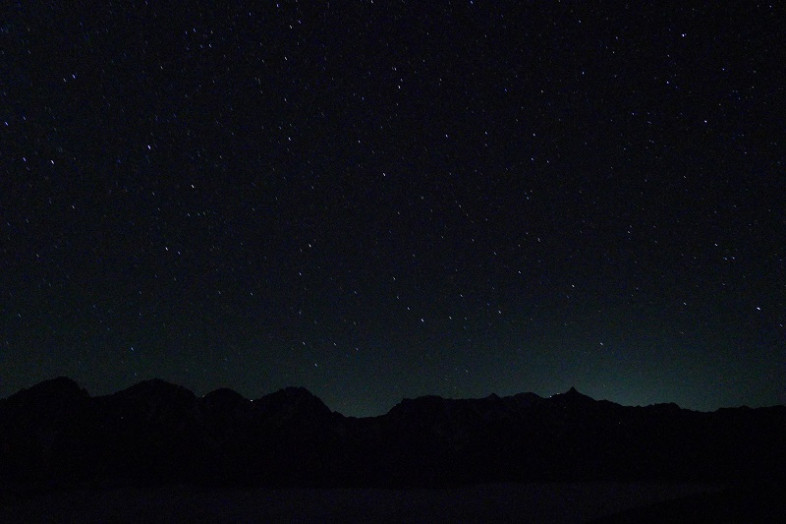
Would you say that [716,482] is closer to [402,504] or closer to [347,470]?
[402,504]

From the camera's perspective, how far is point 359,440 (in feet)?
79.6

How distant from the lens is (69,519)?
14.7 metres

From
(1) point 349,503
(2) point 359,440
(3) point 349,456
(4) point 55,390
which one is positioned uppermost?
(4) point 55,390

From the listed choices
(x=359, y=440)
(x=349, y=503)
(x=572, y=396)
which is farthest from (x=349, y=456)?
(x=572, y=396)

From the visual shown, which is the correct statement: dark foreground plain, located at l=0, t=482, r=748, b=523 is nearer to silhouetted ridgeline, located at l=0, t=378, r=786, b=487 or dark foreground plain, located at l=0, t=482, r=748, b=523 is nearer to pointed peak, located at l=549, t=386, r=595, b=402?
silhouetted ridgeline, located at l=0, t=378, r=786, b=487

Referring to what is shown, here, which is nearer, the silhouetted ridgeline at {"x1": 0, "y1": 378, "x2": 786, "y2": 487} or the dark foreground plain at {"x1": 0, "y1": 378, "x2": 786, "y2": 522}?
the dark foreground plain at {"x1": 0, "y1": 378, "x2": 786, "y2": 522}

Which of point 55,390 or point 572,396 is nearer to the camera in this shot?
point 55,390

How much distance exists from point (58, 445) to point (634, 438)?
90.6 feet

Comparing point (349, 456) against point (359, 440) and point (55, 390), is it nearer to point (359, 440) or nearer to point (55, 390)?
point (359, 440)

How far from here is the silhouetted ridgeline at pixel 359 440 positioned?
2084cm

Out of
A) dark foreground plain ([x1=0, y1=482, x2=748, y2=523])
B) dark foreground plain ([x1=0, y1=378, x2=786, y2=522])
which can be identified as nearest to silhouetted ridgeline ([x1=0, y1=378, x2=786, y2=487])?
dark foreground plain ([x1=0, y1=378, x2=786, y2=522])

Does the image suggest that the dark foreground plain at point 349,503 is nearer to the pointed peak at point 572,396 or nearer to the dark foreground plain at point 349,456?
the dark foreground plain at point 349,456

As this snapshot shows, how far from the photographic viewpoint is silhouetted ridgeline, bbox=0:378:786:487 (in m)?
20.8

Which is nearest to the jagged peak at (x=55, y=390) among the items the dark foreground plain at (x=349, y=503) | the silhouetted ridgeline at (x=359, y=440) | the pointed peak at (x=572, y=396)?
the silhouetted ridgeline at (x=359, y=440)
